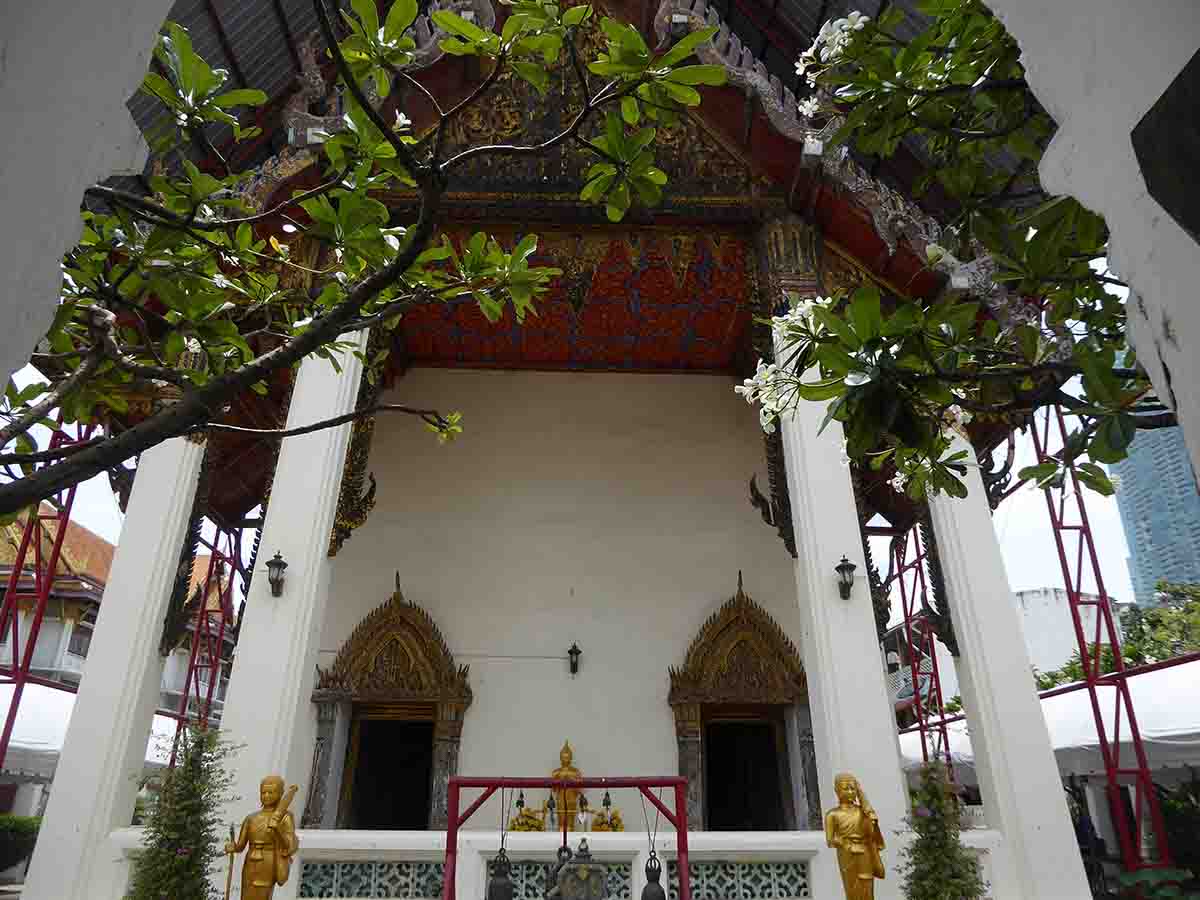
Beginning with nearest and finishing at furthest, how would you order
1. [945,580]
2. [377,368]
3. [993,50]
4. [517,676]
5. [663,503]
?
1. [993,50]
2. [945,580]
3. [377,368]
4. [517,676]
5. [663,503]

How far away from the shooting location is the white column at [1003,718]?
4.51 metres

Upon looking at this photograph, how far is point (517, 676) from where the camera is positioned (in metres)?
7.83

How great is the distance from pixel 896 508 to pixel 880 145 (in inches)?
327

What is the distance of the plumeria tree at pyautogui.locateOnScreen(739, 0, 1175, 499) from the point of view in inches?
59.4

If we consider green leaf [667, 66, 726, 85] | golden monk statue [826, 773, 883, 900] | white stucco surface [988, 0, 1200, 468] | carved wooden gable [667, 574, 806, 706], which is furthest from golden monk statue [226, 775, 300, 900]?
carved wooden gable [667, 574, 806, 706]

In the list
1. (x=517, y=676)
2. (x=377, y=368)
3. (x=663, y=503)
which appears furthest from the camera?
(x=663, y=503)

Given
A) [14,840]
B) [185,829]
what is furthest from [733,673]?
[14,840]

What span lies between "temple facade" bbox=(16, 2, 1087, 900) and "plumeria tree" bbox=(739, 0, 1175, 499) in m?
3.44

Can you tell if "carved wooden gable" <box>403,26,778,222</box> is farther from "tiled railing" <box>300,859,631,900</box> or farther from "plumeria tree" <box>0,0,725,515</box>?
"tiled railing" <box>300,859,631,900</box>

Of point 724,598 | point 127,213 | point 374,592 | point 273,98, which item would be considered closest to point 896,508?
point 724,598

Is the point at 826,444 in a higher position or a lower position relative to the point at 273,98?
lower

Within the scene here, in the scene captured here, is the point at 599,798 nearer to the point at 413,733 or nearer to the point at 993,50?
the point at 413,733

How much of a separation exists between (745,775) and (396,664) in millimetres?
3958

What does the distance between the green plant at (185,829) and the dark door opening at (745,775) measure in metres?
5.08
